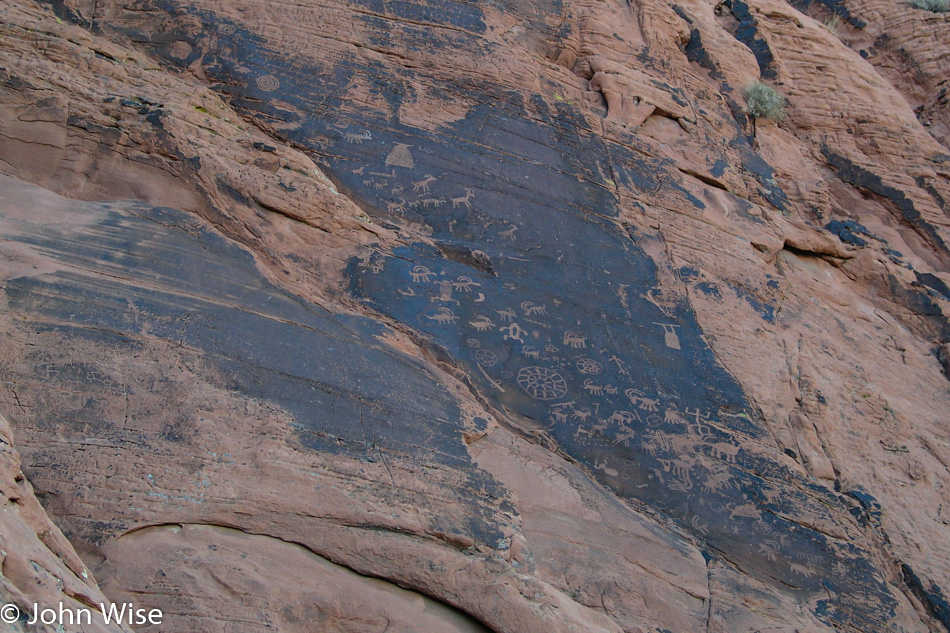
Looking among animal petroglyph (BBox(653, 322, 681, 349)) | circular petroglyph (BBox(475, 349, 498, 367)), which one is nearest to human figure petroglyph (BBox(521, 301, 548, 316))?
circular petroglyph (BBox(475, 349, 498, 367))

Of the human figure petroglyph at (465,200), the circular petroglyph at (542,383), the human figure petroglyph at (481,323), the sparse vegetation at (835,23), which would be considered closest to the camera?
the circular petroglyph at (542,383)

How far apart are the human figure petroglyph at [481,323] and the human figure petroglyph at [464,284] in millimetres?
305

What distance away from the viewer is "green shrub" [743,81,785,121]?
9008 mm

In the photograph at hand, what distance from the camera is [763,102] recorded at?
9.01m

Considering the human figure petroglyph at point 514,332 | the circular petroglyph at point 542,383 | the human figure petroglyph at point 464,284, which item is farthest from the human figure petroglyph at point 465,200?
the circular petroglyph at point 542,383

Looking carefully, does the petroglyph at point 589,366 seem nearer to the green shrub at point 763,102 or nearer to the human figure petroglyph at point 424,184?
the human figure petroglyph at point 424,184

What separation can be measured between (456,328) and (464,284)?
50 cm

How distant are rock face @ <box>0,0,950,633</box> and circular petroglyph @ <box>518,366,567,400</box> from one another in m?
0.04

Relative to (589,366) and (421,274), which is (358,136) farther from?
(589,366)

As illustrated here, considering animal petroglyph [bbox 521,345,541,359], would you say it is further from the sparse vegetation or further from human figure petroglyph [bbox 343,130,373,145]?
the sparse vegetation

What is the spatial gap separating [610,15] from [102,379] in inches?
300

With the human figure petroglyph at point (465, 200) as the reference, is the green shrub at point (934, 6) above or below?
above

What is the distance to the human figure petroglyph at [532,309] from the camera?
21.0 feet

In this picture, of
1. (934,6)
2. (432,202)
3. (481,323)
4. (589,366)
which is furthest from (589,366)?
(934,6)
